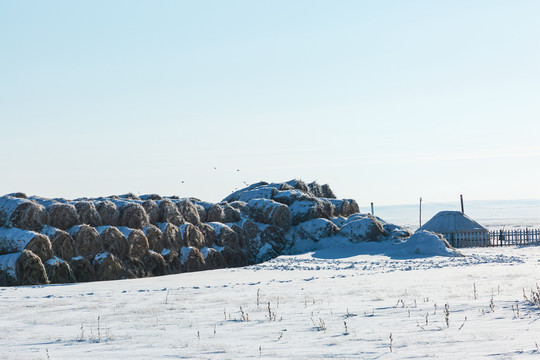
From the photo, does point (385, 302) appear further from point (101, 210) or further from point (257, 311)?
point (101, 210)

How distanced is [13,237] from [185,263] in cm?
521

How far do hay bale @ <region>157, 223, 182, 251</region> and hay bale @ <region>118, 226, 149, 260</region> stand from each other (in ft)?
3.39

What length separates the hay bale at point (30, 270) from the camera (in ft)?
50.9

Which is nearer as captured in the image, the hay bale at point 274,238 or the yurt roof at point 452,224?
the hay bale at point 274,238

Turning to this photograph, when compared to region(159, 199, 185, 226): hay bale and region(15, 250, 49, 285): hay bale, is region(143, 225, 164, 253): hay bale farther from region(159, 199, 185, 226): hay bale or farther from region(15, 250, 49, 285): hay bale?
region(15, 250, 49, 285): hay bale

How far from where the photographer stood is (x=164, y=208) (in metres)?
20.8

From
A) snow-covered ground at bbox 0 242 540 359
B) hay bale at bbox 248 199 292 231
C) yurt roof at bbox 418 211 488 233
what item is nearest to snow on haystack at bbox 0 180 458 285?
hay bale at bbox 248 199 292 231

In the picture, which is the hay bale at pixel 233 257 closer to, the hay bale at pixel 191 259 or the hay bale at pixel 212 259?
the hay bale at pixel 212 259

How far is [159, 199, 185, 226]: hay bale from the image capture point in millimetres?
20678

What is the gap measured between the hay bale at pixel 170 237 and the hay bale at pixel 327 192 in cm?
1215

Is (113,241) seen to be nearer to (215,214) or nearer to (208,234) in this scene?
(208,234)

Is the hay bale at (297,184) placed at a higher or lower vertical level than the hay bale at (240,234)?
higher

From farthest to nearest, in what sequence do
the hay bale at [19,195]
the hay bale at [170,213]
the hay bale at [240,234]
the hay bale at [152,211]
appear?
the hay bale at [240,234], the hay bale at [170,213], the hay bale at [152,211], the hay bale at [19,195]

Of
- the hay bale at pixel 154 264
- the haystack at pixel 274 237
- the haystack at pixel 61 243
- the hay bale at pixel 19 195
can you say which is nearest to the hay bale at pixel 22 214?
the haystack at pixel 61 243
